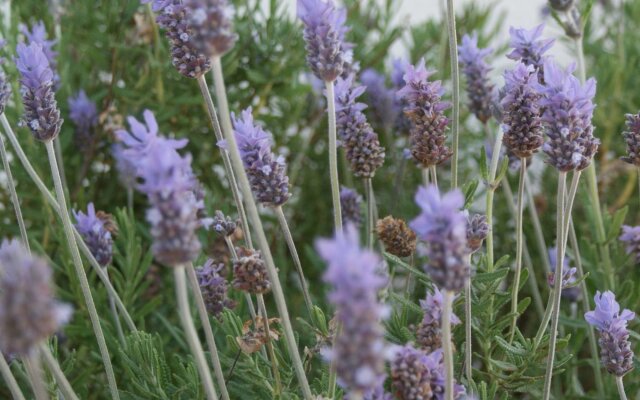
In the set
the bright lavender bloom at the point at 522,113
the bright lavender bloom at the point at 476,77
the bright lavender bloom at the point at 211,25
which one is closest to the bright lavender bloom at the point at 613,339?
the bright lavender bloom at the point at 522,113

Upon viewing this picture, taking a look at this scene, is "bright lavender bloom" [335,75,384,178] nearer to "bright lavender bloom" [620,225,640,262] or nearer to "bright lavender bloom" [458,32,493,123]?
"bright lavender bloom" [458,32,493,123]

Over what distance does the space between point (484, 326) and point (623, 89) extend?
997 millimetres

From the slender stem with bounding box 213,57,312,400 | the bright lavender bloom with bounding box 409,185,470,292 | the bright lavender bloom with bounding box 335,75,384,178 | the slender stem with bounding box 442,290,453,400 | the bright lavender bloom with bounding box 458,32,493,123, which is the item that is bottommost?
the slender stem with bounding box 442,290,453,400

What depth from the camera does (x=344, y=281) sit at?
1.69 feet

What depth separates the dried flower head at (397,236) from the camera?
0.99 m

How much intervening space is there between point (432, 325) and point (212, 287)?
0.96 ft

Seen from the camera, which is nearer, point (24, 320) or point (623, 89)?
point (24, 320)

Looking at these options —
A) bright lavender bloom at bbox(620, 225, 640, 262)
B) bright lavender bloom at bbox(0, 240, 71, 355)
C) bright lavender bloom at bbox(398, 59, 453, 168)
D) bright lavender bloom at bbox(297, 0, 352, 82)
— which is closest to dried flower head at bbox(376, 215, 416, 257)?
bright lavender bloom at bbox(398, 59, 453, 168)

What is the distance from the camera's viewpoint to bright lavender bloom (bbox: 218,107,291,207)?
0.89 meters

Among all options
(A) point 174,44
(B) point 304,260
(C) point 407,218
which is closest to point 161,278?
(B) point 304,260

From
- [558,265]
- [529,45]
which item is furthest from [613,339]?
[529,45]

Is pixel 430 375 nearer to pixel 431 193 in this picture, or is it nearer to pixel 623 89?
pixel 431 193

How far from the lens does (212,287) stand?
1.04 metres

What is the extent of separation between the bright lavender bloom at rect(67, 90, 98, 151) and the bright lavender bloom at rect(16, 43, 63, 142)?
20.3 inches
